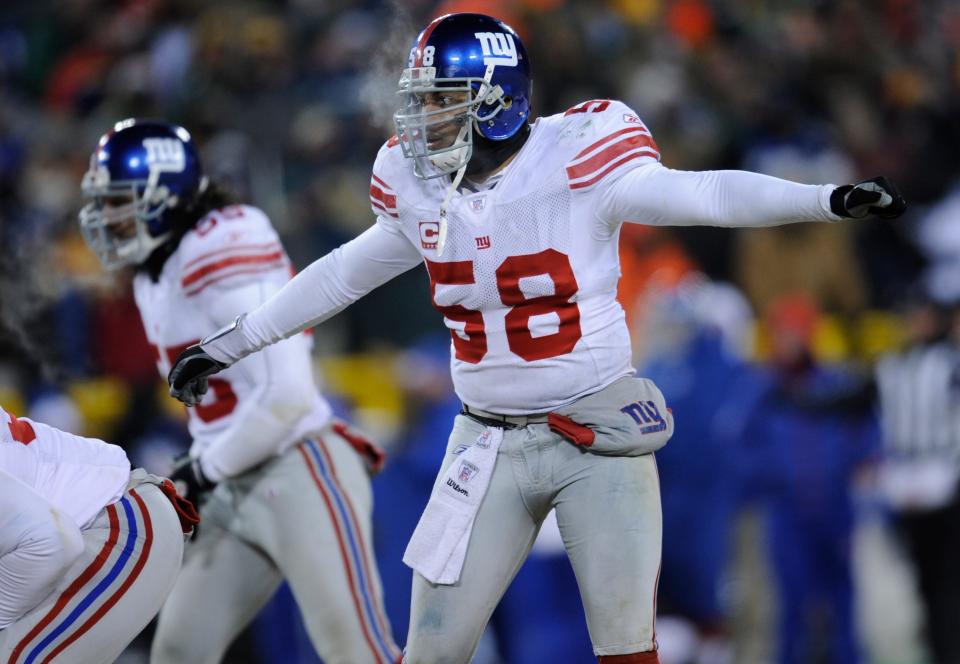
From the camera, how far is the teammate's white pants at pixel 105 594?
362 centimetres

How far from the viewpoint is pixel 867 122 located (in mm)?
9148

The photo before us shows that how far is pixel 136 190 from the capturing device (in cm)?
469

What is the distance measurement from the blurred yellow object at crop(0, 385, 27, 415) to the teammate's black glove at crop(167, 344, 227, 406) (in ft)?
13.0

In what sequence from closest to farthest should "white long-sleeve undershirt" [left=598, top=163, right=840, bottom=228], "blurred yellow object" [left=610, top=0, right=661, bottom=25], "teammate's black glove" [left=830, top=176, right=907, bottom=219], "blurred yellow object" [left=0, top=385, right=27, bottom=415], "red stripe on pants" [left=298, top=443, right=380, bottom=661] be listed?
"teammate's black glove" [left=830, top=176, right=907, bottom=219] < "white long-sleeve undershirt" [left=598, top=163, right=840, bottom=228] < "red stripe on pants" [left=298, top=443, right=380, bottom=661] < "blurred yellow object" [left=0, top=385, right=27, bottom=415] < "blurred yellow object" [left=610, top=0, right=661, bottom=25]

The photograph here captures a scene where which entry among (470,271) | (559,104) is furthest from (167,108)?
(470,271)

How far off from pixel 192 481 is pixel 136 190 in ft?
2.96

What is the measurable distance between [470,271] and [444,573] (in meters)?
0.75

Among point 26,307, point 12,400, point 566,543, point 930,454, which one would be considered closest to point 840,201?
point 566,543

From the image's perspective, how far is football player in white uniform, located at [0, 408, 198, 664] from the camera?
11.3 feet

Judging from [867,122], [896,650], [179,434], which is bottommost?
[896,650]

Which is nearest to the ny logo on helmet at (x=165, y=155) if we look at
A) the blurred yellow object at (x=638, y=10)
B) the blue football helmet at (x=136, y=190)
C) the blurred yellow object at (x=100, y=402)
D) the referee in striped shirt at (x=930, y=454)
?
the blue football helmet at (x=136, y=190)

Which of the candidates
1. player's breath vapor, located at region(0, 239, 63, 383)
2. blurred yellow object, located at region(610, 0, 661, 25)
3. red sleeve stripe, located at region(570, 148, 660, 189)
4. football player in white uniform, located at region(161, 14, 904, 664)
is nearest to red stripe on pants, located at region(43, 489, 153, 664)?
football player in white uniform, located at region(161, 14, 904, 664)

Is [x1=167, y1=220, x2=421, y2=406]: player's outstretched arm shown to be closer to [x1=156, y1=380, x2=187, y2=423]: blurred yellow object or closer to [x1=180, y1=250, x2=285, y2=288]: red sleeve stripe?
[x1=180, y1=250, x2=285, y2=288]: red sleeve stripe

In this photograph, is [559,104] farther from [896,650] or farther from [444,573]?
[444,573]
